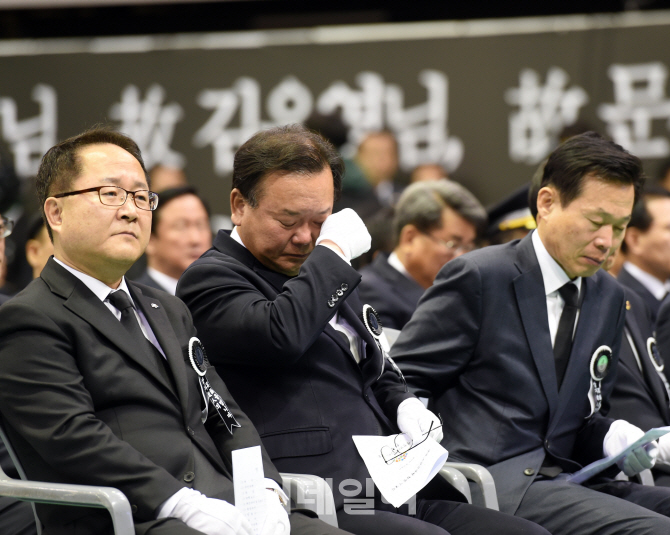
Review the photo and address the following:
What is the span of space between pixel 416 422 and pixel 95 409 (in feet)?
2.89

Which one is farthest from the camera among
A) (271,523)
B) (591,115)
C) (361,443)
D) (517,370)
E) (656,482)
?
(591,115)

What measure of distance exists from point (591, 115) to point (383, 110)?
4.15 ft

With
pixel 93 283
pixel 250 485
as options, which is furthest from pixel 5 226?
pixel 250 485

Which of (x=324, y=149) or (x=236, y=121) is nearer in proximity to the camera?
(x=324, y=149)

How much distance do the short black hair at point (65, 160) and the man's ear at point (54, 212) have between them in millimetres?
17

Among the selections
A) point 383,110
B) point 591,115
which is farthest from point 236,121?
point 591,115

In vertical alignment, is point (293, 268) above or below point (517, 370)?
above

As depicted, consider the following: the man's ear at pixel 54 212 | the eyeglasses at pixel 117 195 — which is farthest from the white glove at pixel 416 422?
the man's ear at pixel 54 212

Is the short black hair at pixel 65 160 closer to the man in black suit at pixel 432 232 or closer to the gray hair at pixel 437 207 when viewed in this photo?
the man in black suit at pixel 432 232

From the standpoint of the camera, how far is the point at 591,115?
5.40 m

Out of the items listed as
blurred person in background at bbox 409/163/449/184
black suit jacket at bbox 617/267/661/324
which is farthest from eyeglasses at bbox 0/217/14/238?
blurred person in background at bbox 409/163/449/184

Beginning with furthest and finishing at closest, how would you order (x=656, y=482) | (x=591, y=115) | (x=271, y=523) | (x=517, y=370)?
(x=591, y=115), (x=656, y=482), (x=517, y=370), (x=271, y=523)

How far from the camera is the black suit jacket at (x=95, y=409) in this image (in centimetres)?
188

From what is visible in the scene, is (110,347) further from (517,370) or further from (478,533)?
(517,370)
